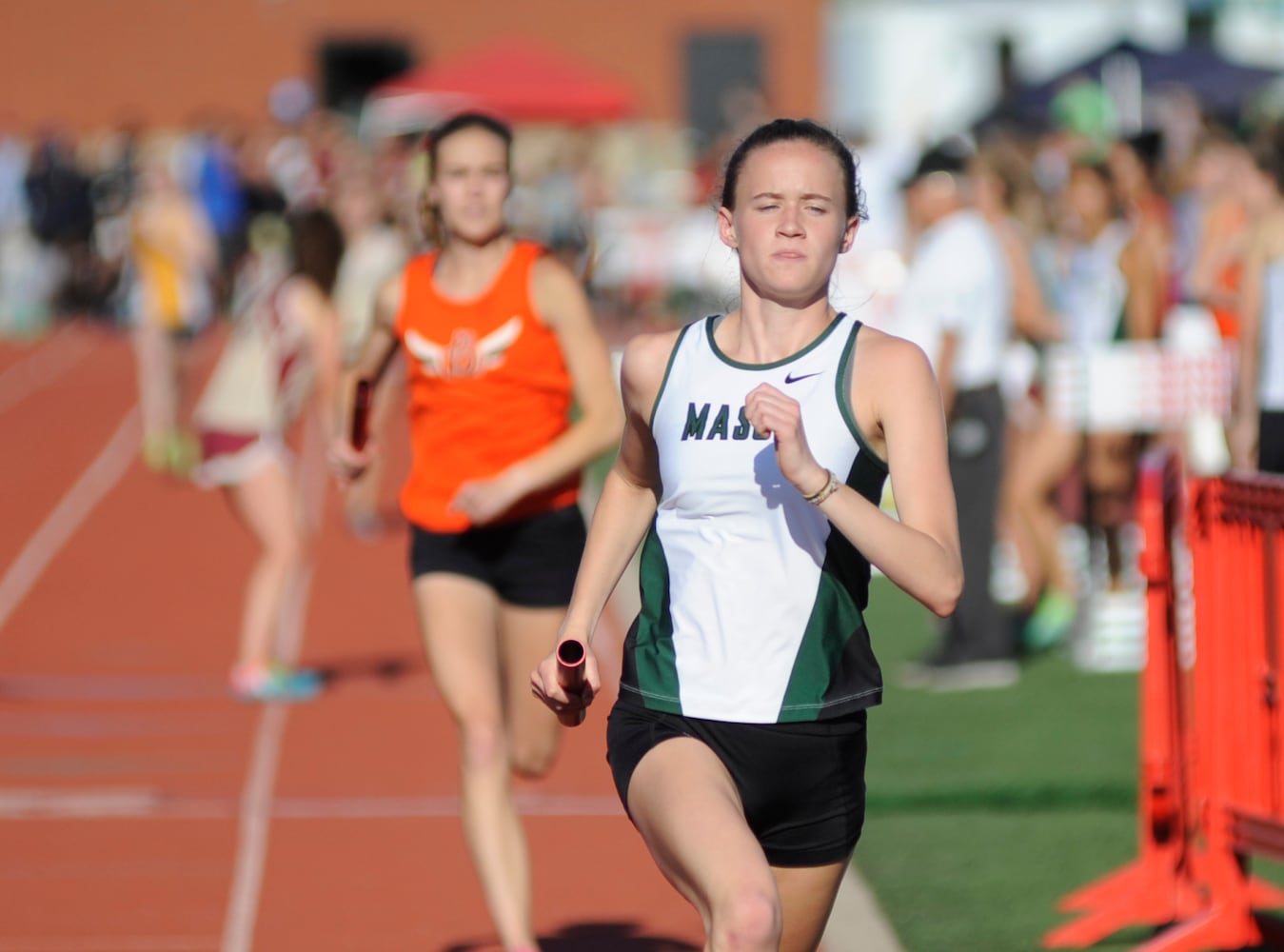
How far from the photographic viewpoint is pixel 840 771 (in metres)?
4.03

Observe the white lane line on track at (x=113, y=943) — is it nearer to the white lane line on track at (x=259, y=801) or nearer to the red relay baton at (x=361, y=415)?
the white lane line on track at (x=259, y=801)

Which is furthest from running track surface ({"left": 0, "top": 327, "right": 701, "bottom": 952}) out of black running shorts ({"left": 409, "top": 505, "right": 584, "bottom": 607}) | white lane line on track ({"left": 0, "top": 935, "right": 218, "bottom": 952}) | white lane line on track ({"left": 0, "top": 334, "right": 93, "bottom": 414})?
white lane line on track ({"left": 0, "top": 334, "right": 93, "bottom": 414})

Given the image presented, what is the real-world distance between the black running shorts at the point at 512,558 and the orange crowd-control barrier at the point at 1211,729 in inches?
61.3

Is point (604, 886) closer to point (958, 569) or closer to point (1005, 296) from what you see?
point (958, 569)

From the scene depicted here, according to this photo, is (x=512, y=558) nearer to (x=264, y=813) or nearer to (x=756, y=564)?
Answer: (x=756, y=564)

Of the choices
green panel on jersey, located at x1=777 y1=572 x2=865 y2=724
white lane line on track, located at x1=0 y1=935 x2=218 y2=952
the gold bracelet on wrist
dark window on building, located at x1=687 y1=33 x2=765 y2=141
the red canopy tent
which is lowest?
white lane line on track, located at x1=0 y1=935 x2=218 y2=952

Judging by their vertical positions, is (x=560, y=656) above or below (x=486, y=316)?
below

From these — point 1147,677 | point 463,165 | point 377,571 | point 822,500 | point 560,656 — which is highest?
point 463,165

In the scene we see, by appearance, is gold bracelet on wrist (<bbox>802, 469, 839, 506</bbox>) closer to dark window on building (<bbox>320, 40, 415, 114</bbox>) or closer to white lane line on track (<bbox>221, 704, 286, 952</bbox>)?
white lane line on track (<bbox>221, 704, 286, 952</bbox>)

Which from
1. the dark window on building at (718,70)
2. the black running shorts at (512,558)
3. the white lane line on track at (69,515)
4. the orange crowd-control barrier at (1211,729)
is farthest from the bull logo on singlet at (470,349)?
the dark window on building at (718,70)

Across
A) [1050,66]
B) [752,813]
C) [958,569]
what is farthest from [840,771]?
[1050,66]

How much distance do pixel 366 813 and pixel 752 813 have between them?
4.02 metres

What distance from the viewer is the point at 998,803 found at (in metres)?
7.77

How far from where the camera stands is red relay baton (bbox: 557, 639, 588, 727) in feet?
12.9
